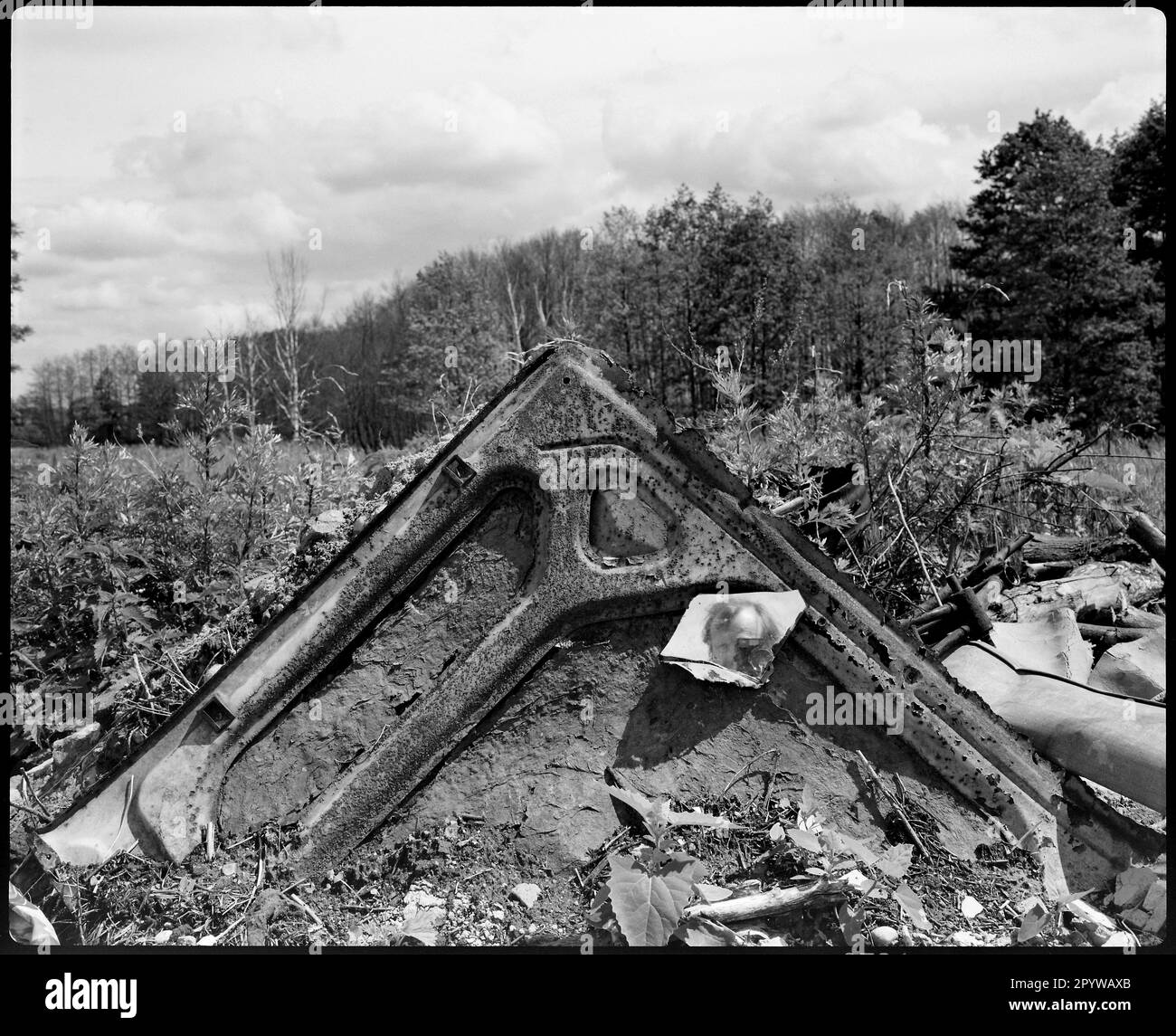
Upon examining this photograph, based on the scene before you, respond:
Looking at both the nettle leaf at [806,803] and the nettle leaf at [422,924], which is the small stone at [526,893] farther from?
the nettle leaf at [806,803]

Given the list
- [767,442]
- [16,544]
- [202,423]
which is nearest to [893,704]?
[767,442]

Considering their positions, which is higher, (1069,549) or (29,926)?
(1069,549)

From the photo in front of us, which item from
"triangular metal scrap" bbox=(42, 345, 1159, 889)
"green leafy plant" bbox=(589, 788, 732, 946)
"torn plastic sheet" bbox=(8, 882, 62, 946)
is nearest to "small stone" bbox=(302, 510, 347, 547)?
"triangular metal scrap" bbox=(42, 345, 1159, 889)

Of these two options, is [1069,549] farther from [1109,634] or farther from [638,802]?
[638,802]

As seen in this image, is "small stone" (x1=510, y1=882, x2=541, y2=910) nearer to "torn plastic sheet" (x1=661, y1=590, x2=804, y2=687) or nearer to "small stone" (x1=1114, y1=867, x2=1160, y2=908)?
"torn plastic sheet" (x1=661, y1=590, x2=804, y2=687)

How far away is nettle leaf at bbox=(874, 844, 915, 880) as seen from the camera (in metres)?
2.62

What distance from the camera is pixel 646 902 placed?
241cm

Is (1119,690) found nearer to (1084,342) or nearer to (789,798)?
(789,798)

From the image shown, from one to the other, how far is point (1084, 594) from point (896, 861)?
2059 mm

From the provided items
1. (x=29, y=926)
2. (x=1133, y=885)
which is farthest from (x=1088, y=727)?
(x=29, y=926)

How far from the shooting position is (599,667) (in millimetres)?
2904

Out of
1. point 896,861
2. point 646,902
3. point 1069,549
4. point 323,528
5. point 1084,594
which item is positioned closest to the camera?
point 646,902

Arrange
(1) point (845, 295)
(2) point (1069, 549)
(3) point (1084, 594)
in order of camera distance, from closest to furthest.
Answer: (3) point (1084, 594) → (2) point (1069, 549) → (1) point (845, 295)

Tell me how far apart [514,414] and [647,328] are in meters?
29.3
